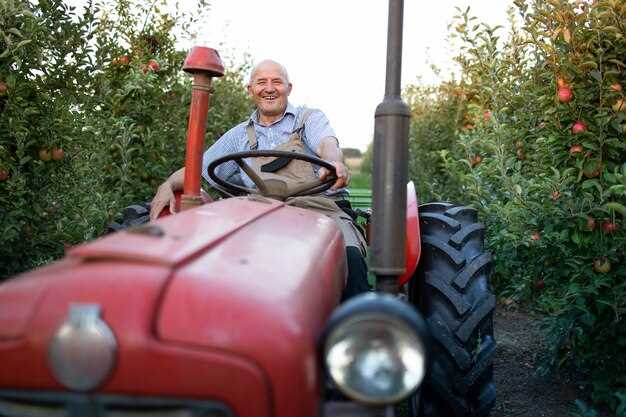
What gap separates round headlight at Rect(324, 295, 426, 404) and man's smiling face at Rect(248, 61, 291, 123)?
8.66ft

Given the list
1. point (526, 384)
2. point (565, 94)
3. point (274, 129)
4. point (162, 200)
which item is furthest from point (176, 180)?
point (526, 384)

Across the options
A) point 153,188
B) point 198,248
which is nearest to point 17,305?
point 198,248

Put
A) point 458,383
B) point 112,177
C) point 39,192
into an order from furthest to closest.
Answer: point 112,177 < point 39,192 < point 458,383

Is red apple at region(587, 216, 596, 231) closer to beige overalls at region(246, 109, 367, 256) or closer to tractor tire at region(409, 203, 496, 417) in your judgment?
tractor tire at region(409, 203, 496, 417)

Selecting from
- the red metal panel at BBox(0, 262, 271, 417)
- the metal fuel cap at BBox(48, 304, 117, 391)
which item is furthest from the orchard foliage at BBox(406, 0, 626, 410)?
the metal fuel cap at BBox(48, 304, 117, 391)

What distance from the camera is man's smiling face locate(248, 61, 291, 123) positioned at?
4020 millimetres

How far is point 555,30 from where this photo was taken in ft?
10.7

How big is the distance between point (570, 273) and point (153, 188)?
3.49 meters

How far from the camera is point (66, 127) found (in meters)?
3.55

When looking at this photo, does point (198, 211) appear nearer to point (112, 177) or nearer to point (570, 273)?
point (570, 273)

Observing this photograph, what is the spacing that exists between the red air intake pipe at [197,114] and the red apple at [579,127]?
1.61 meters

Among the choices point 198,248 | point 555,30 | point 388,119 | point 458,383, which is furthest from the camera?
point 555,30

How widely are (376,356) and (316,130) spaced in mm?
2435

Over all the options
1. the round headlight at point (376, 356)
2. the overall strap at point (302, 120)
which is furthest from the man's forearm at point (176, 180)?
the round headlight at point (376, 356)
